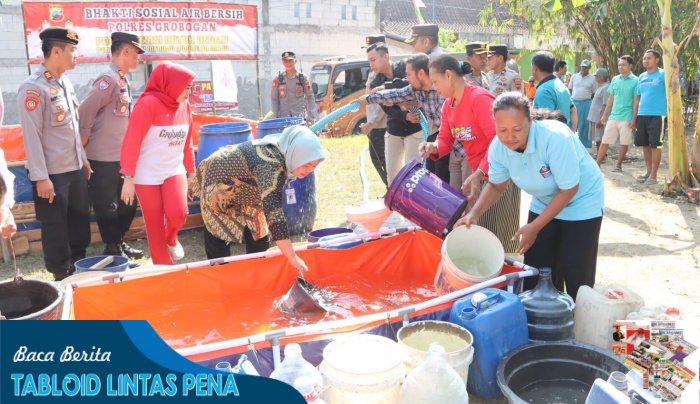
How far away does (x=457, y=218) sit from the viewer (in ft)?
11.8

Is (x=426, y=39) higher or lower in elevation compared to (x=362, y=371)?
higher

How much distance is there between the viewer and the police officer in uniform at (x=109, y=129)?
4488 mm

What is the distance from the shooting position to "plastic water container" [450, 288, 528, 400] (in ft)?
8.75

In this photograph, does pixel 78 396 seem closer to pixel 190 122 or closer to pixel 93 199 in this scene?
pixel 190 122

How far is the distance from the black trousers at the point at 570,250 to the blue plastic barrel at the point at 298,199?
254 cm

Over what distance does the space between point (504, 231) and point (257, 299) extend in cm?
203

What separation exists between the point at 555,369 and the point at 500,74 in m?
4.58

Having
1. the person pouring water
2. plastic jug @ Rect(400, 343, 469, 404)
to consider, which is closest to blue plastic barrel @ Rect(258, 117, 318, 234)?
the person pouring water

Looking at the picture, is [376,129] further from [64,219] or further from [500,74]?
[64,219]

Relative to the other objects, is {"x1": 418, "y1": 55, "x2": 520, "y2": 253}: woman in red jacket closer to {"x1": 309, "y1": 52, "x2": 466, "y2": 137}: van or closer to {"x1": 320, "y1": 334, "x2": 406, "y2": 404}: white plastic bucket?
{"x1": 320, "y1": 334, "x2": 406, "y2": 404}: white plastic bucket

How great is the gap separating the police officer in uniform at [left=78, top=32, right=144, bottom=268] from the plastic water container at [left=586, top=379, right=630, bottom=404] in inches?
149

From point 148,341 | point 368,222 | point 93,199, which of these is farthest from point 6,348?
point 93,199

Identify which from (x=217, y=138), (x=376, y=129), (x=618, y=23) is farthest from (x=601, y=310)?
(x=618, y=23)

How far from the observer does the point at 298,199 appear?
5430 millimetres
